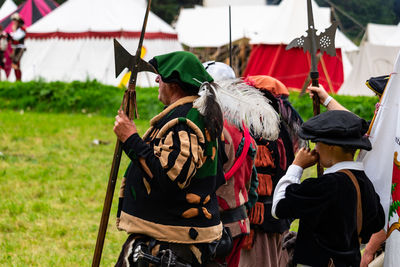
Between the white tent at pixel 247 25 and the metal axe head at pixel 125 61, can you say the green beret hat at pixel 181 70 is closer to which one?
the metal axe head at pixel 125 61

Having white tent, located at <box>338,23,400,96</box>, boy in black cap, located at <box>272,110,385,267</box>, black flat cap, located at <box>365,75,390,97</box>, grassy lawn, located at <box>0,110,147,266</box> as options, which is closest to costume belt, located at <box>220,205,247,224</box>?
boy in black cap, located at <box>272,110,385,267</box>

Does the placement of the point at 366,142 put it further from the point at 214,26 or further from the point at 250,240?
the point at 214,26

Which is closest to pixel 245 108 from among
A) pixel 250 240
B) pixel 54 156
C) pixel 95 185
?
pixel 250 240

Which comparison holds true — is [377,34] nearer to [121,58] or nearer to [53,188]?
[53,188]

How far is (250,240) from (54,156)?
5.42m

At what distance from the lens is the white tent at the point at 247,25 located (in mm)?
17234

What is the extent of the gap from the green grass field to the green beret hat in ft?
8.57

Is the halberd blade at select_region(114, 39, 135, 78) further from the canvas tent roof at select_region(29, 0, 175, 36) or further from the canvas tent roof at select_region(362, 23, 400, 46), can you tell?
the canvas tent roof at select_region(362, 23, 400, 46)

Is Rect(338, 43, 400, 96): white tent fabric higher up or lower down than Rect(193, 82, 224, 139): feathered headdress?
lower down

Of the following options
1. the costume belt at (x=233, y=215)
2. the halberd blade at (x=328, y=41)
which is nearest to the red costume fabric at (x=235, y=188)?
the costume belt at (x=233, y=215)

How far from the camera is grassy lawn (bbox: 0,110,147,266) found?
5469mm

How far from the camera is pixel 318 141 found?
2.86 metres

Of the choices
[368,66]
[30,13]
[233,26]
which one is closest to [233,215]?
[368,66]

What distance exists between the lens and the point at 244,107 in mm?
3287
